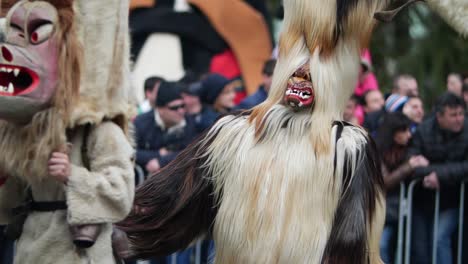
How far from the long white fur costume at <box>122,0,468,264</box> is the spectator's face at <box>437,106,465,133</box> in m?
2.42

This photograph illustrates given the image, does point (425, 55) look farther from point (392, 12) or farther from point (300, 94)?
point (300, 94)

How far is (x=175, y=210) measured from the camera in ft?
17.8

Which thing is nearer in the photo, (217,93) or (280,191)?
(280,191)

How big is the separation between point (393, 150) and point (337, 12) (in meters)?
2.53

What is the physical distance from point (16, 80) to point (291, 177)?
4.20ft

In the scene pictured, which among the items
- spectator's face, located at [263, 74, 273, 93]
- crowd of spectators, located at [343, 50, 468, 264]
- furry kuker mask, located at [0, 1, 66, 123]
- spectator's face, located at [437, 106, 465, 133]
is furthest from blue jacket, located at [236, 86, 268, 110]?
furry kuker mask, located at [0, 1, 66, 123]

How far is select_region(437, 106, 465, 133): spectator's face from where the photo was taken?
24.8 feet

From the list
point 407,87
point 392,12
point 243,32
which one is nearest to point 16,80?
point 392,12

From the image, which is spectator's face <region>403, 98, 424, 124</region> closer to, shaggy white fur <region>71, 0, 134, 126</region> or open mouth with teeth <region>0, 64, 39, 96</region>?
shaggy white fur <region>71, 0, 134, 126</region>

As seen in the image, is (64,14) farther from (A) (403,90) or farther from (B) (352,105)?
(A) (403,90)

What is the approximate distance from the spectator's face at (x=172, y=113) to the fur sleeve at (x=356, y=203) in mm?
2787

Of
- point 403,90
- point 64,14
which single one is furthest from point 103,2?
point 403,90

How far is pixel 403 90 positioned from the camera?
9.00 metres

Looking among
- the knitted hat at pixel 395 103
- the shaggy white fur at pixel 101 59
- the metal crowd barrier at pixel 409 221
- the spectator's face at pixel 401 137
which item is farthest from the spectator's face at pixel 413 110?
the shaggy white fur at pixel 101 59
